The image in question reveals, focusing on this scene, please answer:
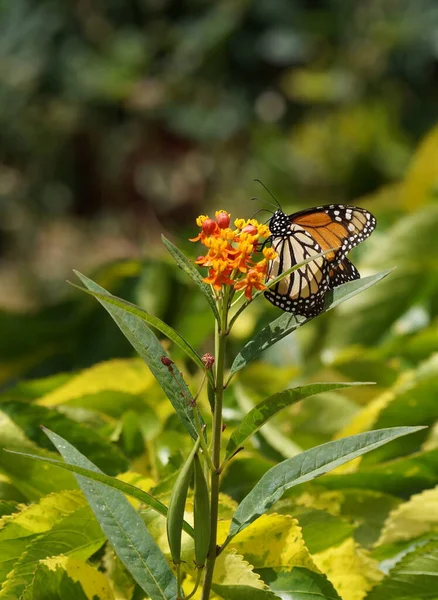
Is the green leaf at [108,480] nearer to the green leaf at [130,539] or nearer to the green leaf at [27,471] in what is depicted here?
the green leaf at [130,539]

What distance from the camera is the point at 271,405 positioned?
1.48 ft

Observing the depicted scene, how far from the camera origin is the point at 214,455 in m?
0.45

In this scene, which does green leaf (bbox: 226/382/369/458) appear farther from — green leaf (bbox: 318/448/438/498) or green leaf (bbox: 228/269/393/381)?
green leaf (bbox: 318/448/438/498)

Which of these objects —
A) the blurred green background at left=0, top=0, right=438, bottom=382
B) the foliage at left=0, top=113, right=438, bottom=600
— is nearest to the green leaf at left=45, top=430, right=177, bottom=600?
the foliage at left=0, top=113, right=438, bottom=600

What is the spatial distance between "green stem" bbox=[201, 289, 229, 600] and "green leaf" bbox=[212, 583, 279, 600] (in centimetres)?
1

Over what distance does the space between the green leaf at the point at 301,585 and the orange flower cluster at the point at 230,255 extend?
0.56 ft

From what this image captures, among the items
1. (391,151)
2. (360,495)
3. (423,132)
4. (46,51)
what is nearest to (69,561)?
(360,495)

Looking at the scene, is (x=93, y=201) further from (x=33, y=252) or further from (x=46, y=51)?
(x=46, y=51)

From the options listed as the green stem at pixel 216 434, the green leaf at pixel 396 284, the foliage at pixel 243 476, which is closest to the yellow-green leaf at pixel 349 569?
the foliage at pixel 243 476

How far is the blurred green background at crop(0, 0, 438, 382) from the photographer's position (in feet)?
8.07

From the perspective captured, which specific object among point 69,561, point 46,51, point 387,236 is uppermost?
point 46,51

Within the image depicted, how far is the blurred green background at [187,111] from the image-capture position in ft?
8.07

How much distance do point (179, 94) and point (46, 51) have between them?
17.4 inches

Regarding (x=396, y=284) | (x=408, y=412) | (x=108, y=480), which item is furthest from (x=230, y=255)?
(x=396, y=284)
